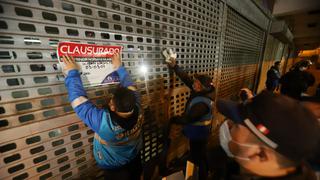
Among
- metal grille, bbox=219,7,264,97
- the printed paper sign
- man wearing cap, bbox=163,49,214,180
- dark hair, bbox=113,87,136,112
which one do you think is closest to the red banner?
the printed paper sign

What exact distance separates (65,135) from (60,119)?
0.14 m

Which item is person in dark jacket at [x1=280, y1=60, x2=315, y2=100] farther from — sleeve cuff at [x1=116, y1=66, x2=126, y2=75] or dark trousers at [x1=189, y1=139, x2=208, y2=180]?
sleeve cuff at [x1=116, y1=66, x2=126, y2=75]

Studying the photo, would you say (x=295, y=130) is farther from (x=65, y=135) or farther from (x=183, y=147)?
(x=183, y=147)

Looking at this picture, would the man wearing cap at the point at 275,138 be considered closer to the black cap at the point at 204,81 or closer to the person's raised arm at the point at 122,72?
the person's raised arm at the point at 122,72

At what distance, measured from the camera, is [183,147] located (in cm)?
270

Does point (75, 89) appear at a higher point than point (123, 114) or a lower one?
higher

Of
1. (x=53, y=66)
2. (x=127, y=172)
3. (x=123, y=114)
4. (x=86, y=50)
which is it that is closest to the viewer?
(x=53, y=66)

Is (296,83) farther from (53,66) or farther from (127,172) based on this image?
(53,66)

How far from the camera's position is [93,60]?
1136 millimetres

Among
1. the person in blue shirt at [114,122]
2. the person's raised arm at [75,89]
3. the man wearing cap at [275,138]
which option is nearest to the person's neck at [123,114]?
the person in blue shirt at [114,122]

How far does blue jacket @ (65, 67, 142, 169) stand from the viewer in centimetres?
96

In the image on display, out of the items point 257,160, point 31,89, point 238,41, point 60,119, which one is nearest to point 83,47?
point 31,89

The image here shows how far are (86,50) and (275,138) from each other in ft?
4.33

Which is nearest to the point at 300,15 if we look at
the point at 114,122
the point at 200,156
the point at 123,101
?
the point at 200,156
